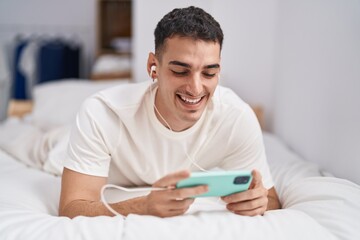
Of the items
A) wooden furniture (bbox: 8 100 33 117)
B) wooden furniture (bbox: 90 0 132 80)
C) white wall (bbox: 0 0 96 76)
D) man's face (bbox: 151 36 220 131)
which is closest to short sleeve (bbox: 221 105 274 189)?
man's face (bbox: 151 36 220 131)

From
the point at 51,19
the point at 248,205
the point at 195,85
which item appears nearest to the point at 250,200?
the point at 248,205

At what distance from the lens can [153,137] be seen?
911 mm

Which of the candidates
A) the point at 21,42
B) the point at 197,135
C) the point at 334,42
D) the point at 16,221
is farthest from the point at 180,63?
the point at 21,42

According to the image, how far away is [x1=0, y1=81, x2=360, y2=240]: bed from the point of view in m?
0.65

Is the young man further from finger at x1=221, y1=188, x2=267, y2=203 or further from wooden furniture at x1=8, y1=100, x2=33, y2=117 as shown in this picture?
wooden furniture at x1=8, y1=100, x2=33, y2=117

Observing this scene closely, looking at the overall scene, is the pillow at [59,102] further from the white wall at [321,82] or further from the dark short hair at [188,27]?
the dark short hair at [188,27]

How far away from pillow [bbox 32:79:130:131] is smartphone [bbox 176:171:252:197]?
118cm

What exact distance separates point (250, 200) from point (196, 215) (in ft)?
0.31

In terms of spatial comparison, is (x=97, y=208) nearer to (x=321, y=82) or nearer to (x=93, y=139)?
(x=93, y=139)

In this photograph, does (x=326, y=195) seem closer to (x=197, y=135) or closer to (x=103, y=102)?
(x=197, y=135)

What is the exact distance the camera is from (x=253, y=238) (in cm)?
65

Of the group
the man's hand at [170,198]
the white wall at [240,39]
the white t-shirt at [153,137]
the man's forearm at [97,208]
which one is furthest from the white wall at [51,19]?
the man's hand at [170,198]

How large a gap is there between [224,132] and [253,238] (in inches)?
12.7

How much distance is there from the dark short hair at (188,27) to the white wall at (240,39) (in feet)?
0.45
